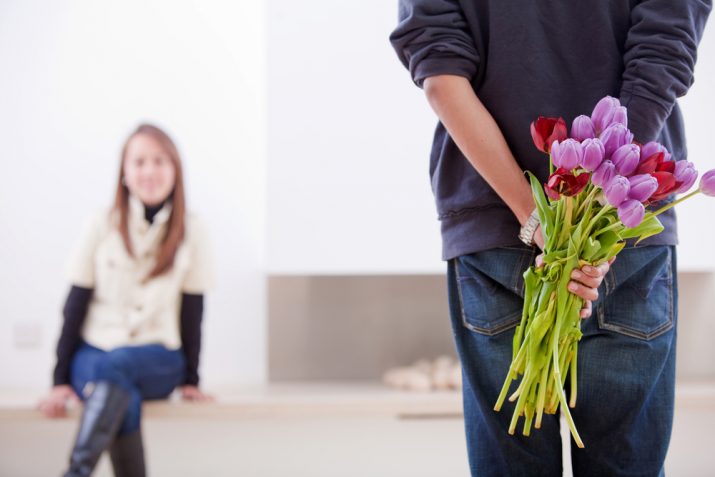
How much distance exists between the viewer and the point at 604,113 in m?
0.88

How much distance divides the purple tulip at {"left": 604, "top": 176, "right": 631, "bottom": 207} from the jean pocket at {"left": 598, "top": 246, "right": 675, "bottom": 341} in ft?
0.55

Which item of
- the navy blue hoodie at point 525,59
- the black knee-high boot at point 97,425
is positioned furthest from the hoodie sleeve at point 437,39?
the black knee-high boot at point 97,425

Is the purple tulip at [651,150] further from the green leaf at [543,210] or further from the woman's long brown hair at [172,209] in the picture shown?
the woman's long brown hair at [172,209]

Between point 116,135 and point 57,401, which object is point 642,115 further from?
point 116,135

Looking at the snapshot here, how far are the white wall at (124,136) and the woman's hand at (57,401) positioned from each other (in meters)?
0.59

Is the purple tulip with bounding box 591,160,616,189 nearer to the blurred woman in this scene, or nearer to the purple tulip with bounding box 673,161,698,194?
the purple tulip with bounding box 673,161,698,194

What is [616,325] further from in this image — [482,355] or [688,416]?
[688,416]

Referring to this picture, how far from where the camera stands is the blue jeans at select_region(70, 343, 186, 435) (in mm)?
2367

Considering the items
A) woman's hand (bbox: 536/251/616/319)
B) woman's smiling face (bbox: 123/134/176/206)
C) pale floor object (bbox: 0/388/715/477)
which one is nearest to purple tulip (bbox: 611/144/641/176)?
woman's hand (bbox: 536/251/616/319)

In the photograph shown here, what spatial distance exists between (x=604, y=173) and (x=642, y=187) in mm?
40

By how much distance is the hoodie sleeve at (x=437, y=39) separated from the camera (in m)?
1.00

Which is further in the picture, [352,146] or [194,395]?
[352,146]

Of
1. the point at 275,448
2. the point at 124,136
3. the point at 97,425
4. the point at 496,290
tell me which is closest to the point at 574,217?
the point at 496,290

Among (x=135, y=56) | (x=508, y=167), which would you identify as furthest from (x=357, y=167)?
(x=508, y=167)
